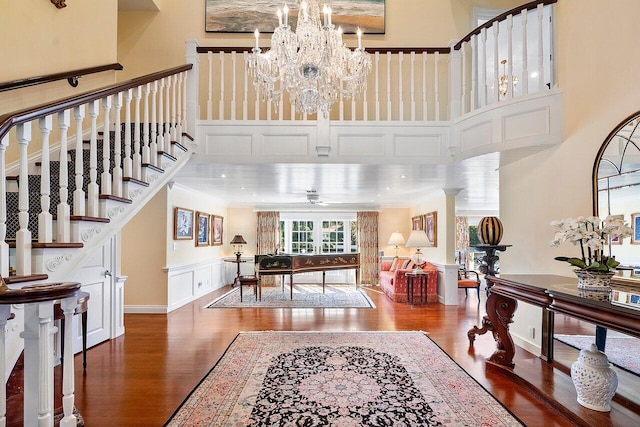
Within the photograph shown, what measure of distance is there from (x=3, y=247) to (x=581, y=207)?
4.17 meters

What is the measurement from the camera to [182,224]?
22.1 feet

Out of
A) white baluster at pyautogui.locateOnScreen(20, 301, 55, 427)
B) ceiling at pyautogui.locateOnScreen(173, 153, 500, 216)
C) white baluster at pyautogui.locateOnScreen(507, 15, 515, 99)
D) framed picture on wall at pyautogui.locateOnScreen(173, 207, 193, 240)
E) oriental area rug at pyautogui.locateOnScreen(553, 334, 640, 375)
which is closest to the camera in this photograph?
white baluster at pyautogui.locateOnScreen(20, 301, 55, 427)

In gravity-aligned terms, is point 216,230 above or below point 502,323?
above

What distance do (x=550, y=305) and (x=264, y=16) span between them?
221 inches

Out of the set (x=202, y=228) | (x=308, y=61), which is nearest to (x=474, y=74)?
(x=308, y=61)

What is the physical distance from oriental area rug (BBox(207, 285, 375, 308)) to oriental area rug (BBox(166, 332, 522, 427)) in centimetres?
238

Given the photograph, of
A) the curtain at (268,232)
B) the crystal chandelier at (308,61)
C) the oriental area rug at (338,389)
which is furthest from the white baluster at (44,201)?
the curtain at (268,232)

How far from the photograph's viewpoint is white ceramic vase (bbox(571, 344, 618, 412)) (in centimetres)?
248

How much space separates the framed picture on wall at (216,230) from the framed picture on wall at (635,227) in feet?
25.5

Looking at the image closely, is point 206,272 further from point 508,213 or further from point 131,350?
point 508,213

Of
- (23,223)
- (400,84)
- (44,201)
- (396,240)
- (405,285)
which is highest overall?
(400,84)

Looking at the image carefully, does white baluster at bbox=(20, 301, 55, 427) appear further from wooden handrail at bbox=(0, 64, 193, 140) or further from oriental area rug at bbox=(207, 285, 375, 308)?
oriental area rug at bbox=(207, 285, 375, 308)

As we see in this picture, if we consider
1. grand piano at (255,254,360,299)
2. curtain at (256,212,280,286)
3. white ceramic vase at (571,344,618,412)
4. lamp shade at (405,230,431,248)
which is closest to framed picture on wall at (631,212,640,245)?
white ceramic vase at (571,344,618,412)

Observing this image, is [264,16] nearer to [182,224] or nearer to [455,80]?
[455,80]
